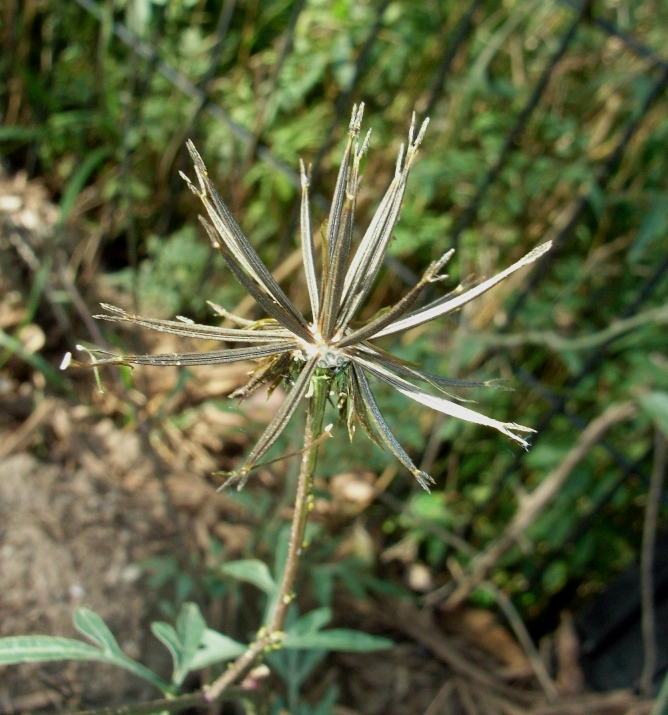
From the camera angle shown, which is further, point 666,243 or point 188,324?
point 666,243

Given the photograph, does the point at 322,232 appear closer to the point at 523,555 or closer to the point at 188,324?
the point at 188,324

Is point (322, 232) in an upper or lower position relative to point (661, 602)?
upper

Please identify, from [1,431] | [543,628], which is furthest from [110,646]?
[543,628]

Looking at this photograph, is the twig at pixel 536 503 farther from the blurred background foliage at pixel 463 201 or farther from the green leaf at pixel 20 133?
the green leaf at pixel 20 133

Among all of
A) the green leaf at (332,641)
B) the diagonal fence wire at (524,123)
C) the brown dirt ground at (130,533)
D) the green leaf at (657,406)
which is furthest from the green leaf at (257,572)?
the diagonal fence wire at (524,123)

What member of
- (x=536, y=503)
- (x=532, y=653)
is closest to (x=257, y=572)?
(x=536, y=503)

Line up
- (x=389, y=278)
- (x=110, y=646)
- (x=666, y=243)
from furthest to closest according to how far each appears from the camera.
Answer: (x=389, y=278) < (x=666, y=243) < (x=110, y=646)

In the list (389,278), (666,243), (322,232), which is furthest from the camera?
(389,278)
